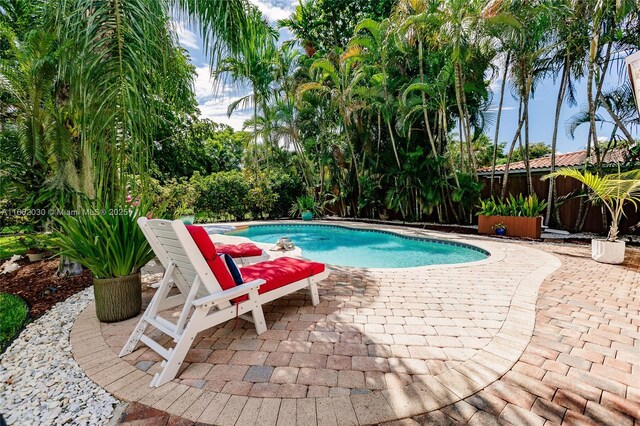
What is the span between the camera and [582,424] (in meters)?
1.62

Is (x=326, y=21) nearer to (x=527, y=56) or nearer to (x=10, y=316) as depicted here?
(x=527, y=56)

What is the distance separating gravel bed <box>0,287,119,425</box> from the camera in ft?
5.65

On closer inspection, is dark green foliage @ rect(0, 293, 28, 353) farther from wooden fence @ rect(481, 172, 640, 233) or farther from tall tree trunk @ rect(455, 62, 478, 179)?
wooden fence @ rect(481, 172, 640, 233)

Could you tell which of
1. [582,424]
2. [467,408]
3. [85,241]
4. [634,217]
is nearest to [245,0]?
[85,241]

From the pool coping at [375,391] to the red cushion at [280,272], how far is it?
85cm

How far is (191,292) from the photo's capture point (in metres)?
2.26

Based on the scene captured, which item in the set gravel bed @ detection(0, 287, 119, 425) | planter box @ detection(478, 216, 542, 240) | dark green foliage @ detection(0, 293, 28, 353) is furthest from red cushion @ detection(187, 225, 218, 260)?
planter box @ detection(478, 216, 542, 240)

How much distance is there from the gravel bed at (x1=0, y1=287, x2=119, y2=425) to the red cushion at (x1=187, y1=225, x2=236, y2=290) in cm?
99

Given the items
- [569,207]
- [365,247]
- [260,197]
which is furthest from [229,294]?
[260,197]

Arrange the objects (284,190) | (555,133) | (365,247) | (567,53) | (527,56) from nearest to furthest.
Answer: (567,53), (527,56), (365,247), (555,133), (284,190)

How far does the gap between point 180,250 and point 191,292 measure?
37 centimetres

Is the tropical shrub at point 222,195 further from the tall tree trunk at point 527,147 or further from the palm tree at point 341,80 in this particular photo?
the tall tree trunk at point 527,147

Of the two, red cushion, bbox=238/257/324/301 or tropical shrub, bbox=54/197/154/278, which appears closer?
red cushion, bbox=238/257/324/301

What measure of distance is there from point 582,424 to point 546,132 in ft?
36.0
